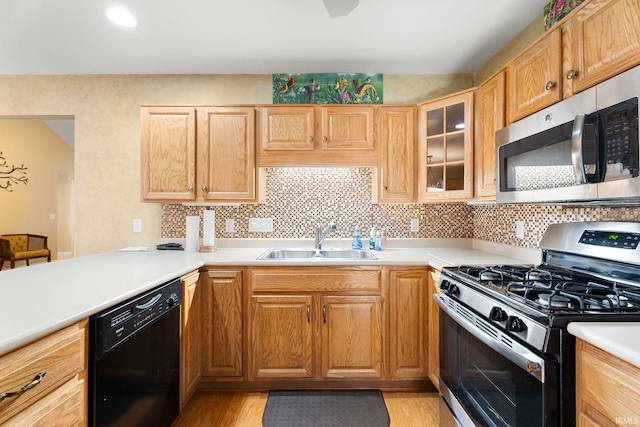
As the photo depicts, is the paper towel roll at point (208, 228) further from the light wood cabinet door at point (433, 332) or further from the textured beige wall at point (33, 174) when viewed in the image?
the textured beige wall at point (33, 174)

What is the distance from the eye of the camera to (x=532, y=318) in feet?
3.34

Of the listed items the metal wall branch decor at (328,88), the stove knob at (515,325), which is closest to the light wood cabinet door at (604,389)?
the stove knob at (515,325)

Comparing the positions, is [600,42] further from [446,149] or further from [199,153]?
[199,153]

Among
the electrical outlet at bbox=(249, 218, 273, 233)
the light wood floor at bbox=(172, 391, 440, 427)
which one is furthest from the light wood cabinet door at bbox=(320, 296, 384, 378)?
the electrical outlet at bbox=(249, 218, 273, 233)

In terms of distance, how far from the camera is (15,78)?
9.08 feet

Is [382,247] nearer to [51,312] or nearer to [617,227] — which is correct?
[617,227]

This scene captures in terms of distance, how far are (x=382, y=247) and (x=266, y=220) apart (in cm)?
98

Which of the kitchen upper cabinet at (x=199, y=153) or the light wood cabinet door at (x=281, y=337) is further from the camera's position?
the kitchen upper cabinet at (x=199, y=153)

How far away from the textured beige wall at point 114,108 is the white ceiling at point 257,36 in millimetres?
88

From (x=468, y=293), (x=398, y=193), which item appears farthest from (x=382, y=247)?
(x=468, y=293)

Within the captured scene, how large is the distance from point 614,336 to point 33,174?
8.81 meters

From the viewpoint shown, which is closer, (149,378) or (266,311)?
(149,378)

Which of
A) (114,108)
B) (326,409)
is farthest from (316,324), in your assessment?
(114,108)

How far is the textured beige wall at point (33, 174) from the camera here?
6.07 m
